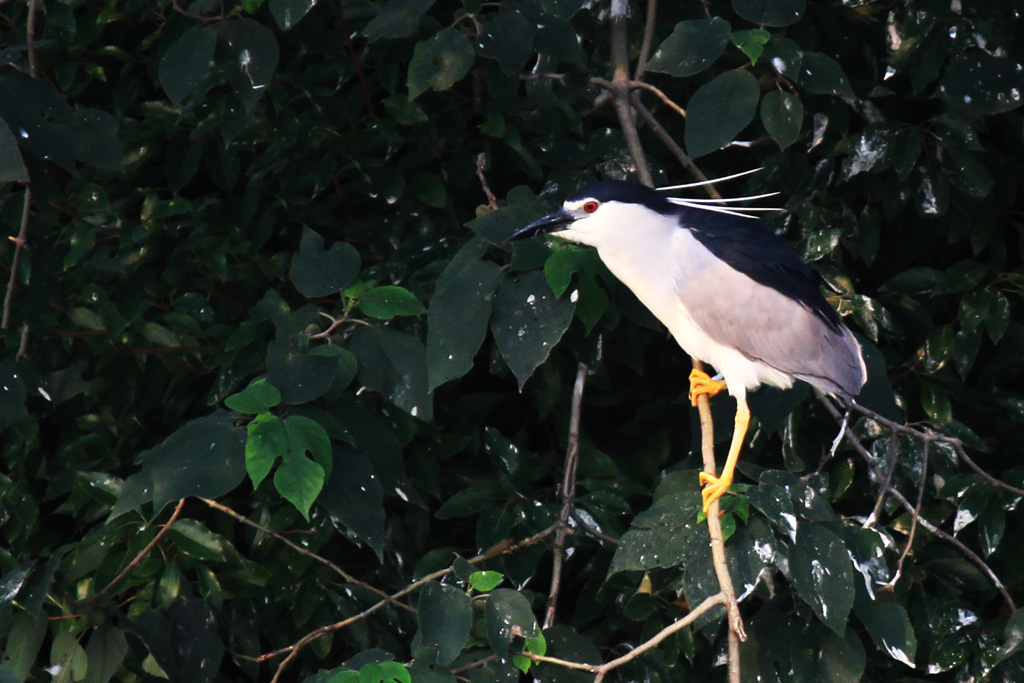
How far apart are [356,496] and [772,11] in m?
1.13

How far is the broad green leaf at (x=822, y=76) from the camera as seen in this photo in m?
1.98

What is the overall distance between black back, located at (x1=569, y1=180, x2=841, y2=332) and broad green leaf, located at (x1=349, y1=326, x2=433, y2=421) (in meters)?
0.60

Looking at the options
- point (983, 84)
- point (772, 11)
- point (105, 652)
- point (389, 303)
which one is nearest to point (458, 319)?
point (389, 303)

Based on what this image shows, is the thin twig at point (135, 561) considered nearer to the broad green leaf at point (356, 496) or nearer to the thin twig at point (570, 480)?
the broad green leaf at point (356, 496)

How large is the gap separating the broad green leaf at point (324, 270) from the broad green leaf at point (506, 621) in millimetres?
630

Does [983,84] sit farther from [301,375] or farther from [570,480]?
[301,375]

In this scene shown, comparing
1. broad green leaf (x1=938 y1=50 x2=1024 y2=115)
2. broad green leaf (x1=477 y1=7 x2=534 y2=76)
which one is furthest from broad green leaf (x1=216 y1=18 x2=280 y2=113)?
broad green leaf (x1=938 y1=50 x2=1024 y2=115)

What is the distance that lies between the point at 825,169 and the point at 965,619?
41.0 inches

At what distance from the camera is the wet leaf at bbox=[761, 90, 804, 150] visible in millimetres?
2020

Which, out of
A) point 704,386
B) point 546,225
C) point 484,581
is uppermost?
point 546,225

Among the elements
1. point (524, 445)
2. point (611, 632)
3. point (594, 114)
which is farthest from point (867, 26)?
point (611, 632)

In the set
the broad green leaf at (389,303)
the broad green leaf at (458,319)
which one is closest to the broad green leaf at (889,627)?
the broad green leaf at (458,319)

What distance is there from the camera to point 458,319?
178 cm

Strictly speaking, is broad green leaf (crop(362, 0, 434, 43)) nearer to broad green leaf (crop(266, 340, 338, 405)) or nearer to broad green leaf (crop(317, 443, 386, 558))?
broad green leaf (crop(266, 340, 338, 405))
